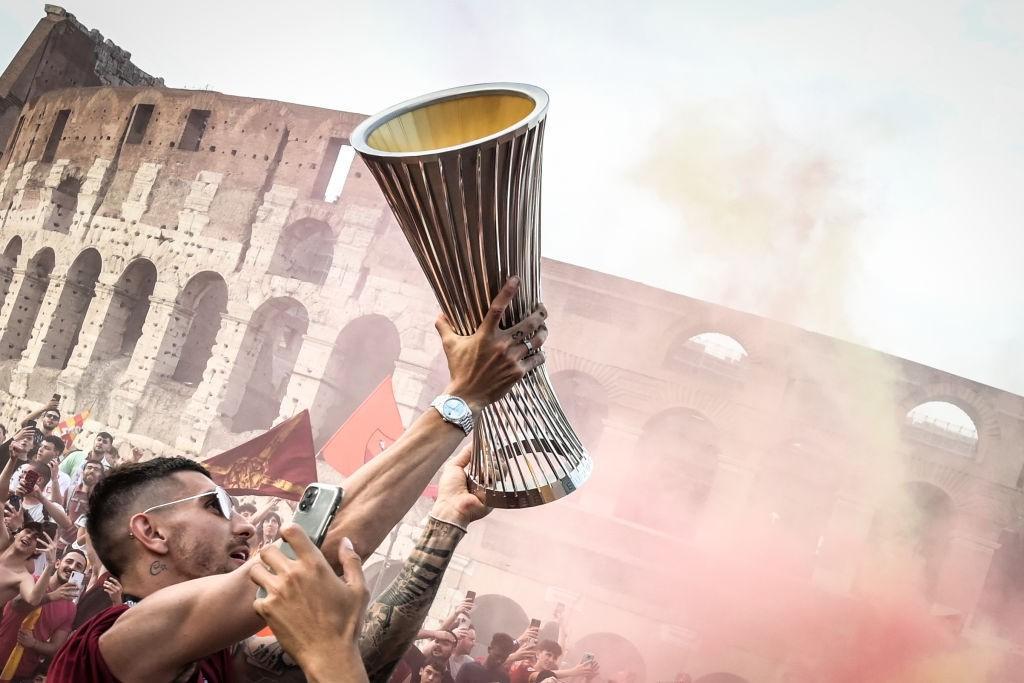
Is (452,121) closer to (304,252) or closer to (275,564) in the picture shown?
(275,564)

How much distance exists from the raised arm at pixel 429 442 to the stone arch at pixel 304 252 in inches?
638

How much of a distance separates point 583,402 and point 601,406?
0.45 m

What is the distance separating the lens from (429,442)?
5.51ft

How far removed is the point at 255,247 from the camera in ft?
58.3

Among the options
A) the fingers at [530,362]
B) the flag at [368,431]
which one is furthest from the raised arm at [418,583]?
the flag at [368,431]

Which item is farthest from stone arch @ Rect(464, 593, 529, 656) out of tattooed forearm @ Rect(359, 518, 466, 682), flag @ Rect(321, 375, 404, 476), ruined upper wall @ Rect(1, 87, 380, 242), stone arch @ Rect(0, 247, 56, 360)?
tattooed forearm @ Rect(359, 518, 466, 682)

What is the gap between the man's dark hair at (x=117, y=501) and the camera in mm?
1936

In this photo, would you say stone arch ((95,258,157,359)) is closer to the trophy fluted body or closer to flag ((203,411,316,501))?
flag ((203,411,316,501))

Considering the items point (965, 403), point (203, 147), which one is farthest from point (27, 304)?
point (965, 403)

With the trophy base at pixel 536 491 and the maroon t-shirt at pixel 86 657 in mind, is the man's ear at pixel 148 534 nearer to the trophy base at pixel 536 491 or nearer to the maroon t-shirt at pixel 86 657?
the maroon t-shirt at pixel 86 657

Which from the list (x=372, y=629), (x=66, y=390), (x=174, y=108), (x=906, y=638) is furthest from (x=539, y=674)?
(x=174, y=108)

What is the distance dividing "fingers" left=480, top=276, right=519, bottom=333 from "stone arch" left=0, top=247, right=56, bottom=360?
2100cm

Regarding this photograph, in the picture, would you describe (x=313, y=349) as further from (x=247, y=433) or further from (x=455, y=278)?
(x=455, y=278)

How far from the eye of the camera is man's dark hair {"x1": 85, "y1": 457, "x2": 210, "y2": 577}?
194 cm
